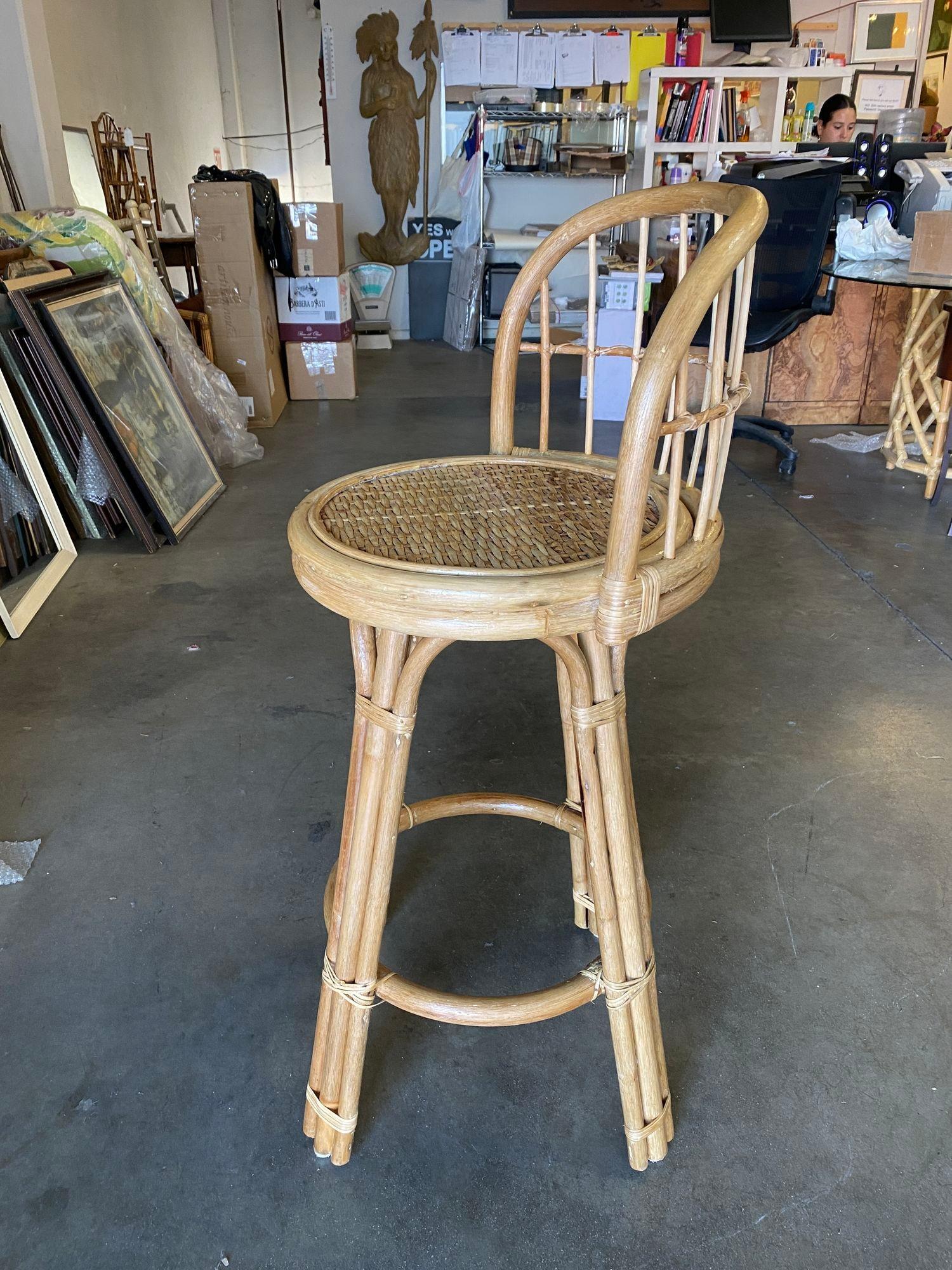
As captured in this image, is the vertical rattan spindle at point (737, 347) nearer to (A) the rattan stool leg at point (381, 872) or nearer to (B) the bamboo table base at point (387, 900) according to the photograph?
(B) the bamboo table base at point (387, 900)

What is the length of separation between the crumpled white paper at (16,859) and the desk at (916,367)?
2.81m

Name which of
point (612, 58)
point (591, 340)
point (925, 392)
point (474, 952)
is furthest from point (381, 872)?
point (612, 58)

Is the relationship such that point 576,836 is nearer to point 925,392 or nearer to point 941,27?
point 925,392

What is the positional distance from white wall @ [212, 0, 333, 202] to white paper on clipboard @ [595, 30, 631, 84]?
13.1ft

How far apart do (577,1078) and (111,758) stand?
1.11m

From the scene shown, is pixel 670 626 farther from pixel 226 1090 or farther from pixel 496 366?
pixel 226 1090

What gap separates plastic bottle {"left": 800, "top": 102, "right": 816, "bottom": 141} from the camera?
642 cm

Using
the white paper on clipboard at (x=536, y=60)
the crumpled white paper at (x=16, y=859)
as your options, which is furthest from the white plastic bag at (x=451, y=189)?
the crumpled white paper at (x=16, y=859)

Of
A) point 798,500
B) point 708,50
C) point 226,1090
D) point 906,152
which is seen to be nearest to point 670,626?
point 798,500

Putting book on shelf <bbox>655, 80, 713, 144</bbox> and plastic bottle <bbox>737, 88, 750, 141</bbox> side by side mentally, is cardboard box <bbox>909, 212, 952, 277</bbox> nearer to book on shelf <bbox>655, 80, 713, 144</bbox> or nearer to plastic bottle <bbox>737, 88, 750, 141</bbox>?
book on shelf <bbox>655, 80, 713, 144</bbox>

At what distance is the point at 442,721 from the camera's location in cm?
193

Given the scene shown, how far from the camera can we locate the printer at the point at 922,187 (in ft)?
11.1

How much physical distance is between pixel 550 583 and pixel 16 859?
1191 millimetres

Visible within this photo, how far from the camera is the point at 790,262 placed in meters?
3.42
